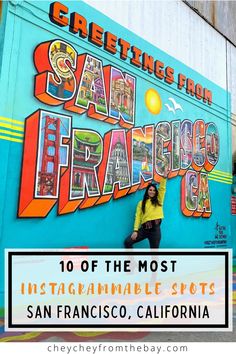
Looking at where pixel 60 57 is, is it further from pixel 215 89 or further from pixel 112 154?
pixel 215 89

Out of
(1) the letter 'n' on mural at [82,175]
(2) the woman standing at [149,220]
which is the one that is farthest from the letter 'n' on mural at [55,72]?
(2) the woman standing at [149,220]

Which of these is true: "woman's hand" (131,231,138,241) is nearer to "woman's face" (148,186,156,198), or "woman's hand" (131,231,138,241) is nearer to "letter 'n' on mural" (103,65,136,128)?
"woman's face" (148,186,156,198)

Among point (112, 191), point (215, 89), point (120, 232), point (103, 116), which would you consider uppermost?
point (215, 89)

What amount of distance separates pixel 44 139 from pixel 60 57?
4.41ft

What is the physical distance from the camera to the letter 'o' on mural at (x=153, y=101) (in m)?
7.43

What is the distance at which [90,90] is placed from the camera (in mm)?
6273

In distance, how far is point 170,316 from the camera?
4621 millimetres

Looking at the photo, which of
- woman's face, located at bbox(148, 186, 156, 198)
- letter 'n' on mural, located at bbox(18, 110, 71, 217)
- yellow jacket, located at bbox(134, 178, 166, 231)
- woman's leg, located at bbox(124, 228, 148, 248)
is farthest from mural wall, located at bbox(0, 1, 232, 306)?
woman's face, located at bbox(148, 186, 156, 198)

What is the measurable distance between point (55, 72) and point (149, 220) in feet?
9.11

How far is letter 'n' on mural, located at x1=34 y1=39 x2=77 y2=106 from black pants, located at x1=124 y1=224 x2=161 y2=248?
248 cm

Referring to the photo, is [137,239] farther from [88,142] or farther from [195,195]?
[195,195]

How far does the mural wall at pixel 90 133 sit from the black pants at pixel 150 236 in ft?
1.14

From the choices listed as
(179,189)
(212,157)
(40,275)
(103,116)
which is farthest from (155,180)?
(40,275)
